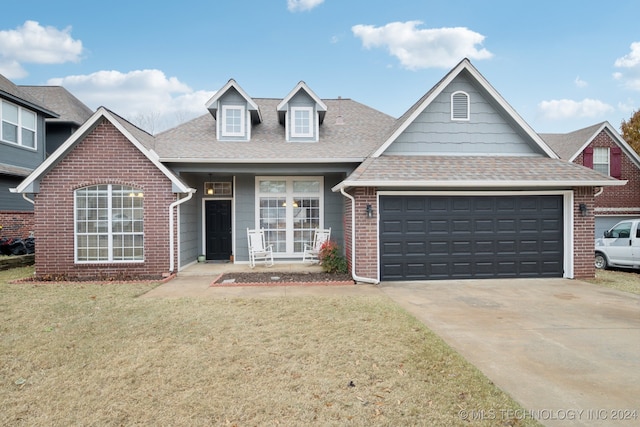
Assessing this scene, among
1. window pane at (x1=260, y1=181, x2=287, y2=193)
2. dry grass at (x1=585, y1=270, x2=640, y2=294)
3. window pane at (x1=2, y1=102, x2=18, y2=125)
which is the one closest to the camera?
dry grass at (x1=585, y1=270, x2=640, y2=294)

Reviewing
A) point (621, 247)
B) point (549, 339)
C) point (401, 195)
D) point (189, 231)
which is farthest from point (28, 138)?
point (621, 247)

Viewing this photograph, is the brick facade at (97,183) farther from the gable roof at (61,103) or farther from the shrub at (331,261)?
the gable roof at (61,103)

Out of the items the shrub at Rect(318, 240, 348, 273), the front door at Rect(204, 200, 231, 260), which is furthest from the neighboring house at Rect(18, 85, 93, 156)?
the shrub at Rect(318, 240, 348, 273)

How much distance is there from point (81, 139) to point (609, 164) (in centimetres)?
2300

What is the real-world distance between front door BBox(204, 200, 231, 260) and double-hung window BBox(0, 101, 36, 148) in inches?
423

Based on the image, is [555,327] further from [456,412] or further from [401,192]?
[401,192]

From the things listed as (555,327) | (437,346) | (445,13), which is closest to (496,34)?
(445,13)

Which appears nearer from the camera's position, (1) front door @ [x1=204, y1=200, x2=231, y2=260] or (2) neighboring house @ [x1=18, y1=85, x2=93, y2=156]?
(1) front door @ [x1=204, y1=200, x2=231, y2=260]

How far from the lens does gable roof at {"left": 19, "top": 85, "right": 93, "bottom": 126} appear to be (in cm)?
1966

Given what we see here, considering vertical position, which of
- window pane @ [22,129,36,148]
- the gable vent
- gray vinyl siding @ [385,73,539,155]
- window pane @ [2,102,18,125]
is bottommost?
gray vinyl siding @ [385,73,539,155]

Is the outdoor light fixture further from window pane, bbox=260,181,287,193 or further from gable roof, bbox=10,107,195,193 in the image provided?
gable roof, bbox=10,107,195,193

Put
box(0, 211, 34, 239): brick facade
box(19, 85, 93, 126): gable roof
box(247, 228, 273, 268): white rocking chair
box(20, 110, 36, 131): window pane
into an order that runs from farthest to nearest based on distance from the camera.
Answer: box(19, 85, 93, 126): gable roof, box(20, 110, 36, 131): window pane, box(0, 211, 34, 239): brick facade, box(247, 228, 273, 268): white rocking chair

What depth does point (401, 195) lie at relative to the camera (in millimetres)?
8797

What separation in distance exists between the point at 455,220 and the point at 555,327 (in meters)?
4.04
